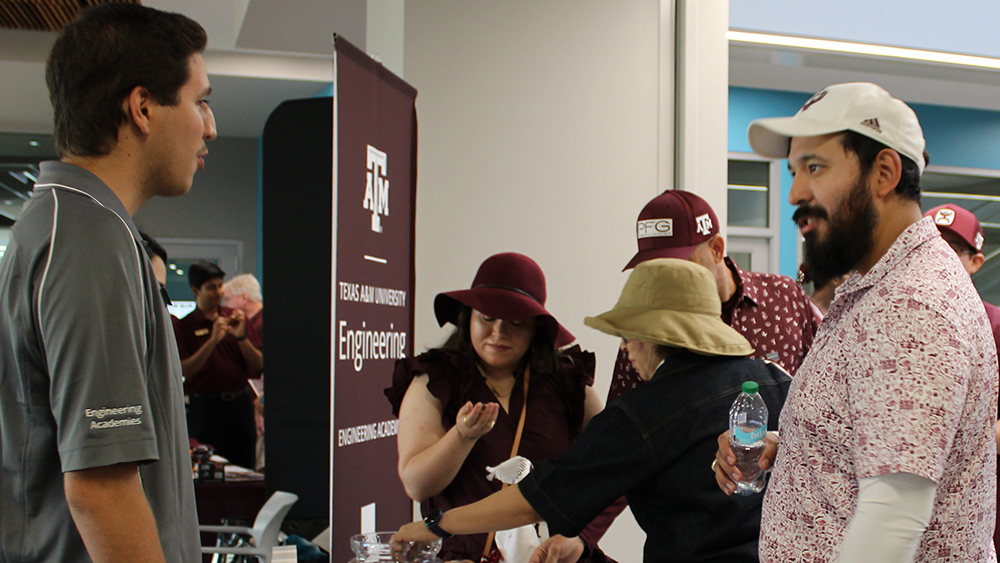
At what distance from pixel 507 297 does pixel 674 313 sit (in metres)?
0.56

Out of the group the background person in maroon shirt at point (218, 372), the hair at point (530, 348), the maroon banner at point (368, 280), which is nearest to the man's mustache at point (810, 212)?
the hair at point (530, 348)

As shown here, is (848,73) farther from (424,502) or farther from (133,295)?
(133,295)

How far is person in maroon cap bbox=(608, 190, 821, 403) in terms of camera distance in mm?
2375

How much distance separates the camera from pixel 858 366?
1142mm

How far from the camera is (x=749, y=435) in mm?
1453

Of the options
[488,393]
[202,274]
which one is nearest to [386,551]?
[488,393]

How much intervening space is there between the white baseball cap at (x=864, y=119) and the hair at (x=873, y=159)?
12mm

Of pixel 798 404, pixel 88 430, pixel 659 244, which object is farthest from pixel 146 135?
pixel 659 244

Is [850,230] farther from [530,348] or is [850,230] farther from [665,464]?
[530,348]

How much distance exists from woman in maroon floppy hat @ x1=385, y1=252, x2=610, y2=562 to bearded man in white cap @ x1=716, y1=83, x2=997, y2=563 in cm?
87

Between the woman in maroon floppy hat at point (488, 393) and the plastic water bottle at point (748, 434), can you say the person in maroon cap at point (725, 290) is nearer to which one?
the woman in maroon floppy hat at point (488, 393)

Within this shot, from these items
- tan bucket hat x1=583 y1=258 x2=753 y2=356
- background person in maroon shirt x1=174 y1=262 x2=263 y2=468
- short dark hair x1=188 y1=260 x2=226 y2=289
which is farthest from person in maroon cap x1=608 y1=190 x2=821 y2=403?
short dark hair x1=188 y1=260 x2=226 y2=289

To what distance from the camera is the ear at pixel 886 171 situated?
1248 millimetres

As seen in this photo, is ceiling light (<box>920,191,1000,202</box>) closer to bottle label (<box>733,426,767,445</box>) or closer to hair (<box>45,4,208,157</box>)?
bottle label (<box>733,426,767,445</box>)
